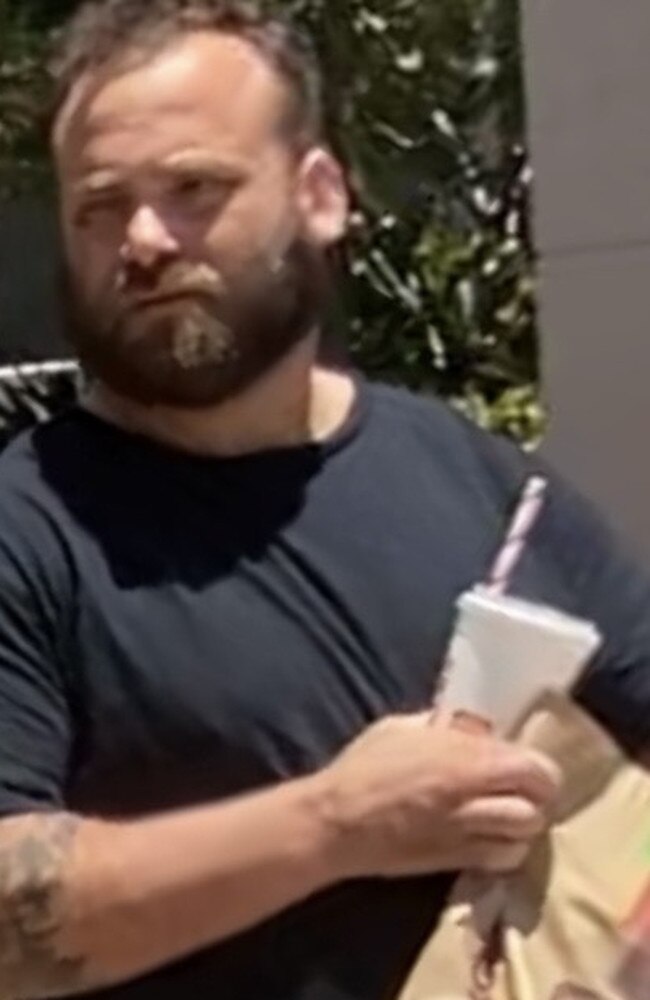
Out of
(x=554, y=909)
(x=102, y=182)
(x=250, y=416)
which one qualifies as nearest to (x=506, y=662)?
(x=554, y=909)

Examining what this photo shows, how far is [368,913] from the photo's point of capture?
104 inches

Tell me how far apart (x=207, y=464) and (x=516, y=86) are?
463cm

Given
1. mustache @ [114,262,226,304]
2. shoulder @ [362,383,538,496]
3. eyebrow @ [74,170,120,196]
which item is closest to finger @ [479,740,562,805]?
shoulder @ [362,383,538,496]

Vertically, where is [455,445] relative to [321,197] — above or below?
below

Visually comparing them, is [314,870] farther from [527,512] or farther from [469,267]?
[469,267]

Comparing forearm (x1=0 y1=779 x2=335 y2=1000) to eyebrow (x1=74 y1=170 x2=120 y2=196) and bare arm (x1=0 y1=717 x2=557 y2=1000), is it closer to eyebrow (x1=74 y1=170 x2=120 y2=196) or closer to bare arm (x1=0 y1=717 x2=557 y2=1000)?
bare arm (x1=0 y1=717 x2=557 y2=1000)

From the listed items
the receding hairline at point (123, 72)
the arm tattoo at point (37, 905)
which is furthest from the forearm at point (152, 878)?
the receding hairline at point (123, 72)

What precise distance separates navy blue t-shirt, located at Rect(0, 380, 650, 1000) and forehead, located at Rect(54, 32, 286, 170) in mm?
252

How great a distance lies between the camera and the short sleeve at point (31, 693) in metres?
2.55

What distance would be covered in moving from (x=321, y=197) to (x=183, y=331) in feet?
0.83

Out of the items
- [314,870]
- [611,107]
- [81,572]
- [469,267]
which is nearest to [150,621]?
[81,572]

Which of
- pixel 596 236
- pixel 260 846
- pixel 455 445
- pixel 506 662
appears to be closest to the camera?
pixel 260 846

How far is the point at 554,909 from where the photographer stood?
8.63 feet

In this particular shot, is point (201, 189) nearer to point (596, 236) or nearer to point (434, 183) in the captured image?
point (596, 236)
